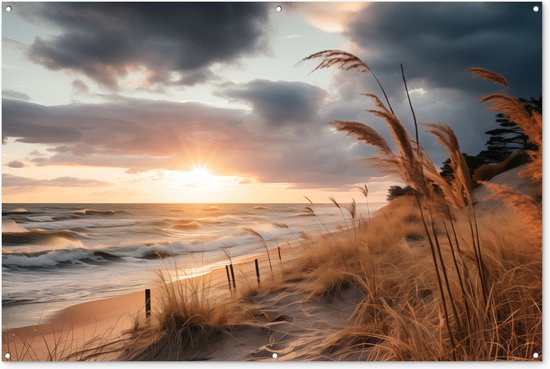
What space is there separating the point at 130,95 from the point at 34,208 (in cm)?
138

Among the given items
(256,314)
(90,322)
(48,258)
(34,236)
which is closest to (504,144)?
(256,314)

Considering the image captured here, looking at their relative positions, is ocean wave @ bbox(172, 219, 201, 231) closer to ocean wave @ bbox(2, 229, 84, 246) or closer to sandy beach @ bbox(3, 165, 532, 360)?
sandy beach @ bbox(3, 165, 532, 360)

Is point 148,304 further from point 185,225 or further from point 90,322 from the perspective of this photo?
point 185,225

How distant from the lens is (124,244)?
14.8 ft

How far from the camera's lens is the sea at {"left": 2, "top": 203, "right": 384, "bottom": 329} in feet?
11.1

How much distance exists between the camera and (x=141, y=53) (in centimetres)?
323

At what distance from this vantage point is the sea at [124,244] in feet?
11.1

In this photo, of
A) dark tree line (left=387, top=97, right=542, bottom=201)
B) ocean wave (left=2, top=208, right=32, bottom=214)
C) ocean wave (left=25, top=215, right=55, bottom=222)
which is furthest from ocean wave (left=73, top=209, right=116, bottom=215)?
dark tree line (left=387, top=97, right=542, bottom=201)

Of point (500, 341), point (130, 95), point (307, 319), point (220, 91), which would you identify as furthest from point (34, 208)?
point (500, 341)

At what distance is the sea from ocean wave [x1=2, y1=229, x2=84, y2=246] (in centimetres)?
1

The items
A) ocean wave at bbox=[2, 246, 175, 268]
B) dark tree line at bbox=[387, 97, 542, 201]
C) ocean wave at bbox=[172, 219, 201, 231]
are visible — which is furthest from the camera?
ocean wave at bbox=[2, 246, 175, 268]

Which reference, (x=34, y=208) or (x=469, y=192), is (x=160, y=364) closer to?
Result: (x=34, y=208)

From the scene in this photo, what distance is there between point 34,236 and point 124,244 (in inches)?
47.6

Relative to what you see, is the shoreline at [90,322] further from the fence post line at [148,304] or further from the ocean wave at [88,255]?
the ocean wave at [88,255]
